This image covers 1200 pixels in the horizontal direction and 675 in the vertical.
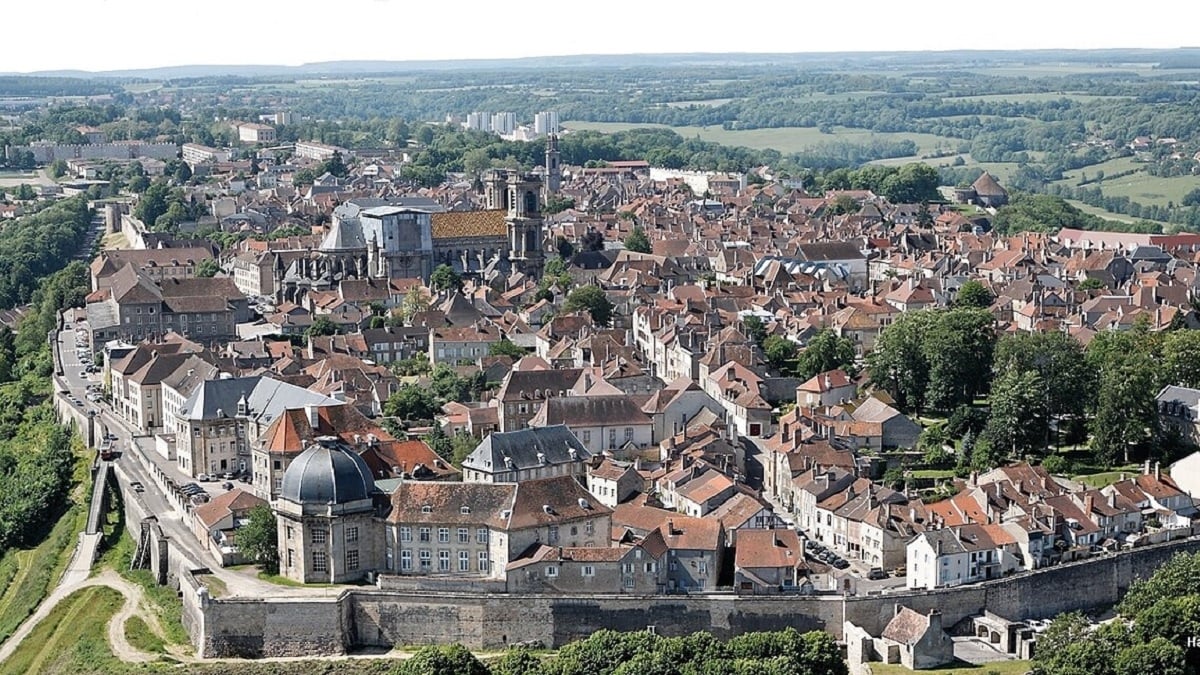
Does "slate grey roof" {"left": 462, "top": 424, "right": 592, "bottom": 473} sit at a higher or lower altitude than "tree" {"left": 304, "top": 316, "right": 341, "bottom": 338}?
higher

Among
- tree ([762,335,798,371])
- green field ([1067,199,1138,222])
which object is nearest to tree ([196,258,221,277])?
tree ([762,335,798,371])

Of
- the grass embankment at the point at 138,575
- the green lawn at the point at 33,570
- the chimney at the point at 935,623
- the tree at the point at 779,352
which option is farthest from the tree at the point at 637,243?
the chimney at the point at 935,623

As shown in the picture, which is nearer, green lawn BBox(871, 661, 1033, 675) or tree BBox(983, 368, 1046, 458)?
green lawn BBox(871, 661, 1033, 675)

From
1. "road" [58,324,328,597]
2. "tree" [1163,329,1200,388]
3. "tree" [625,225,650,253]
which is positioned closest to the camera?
"road" [58,324,328,597]

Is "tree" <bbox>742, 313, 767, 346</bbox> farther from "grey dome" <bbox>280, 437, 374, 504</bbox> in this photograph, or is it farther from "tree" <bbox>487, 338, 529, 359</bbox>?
"grey dome" <bbox>280, 437, 374, 504</bbox>

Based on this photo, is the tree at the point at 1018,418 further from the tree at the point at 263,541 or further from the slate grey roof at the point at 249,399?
the tree at the point at 263,541

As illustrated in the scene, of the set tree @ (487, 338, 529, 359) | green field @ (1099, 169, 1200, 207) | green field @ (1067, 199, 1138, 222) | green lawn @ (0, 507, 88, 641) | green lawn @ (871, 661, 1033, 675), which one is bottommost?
green field @ (1067, 199, 1138, 222)

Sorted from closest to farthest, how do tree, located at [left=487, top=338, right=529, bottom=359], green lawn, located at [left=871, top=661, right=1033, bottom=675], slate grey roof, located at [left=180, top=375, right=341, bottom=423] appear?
green lawn, located at [left=871, top=661, right=1033, bottom=675] < slate grey roof, located at [left=180, top=375, right=341, bottom=423] < tree, located at [left=487, top=338, right=529, bottom=359]

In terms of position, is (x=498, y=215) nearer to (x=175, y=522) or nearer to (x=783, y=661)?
(x=175, y=522)
